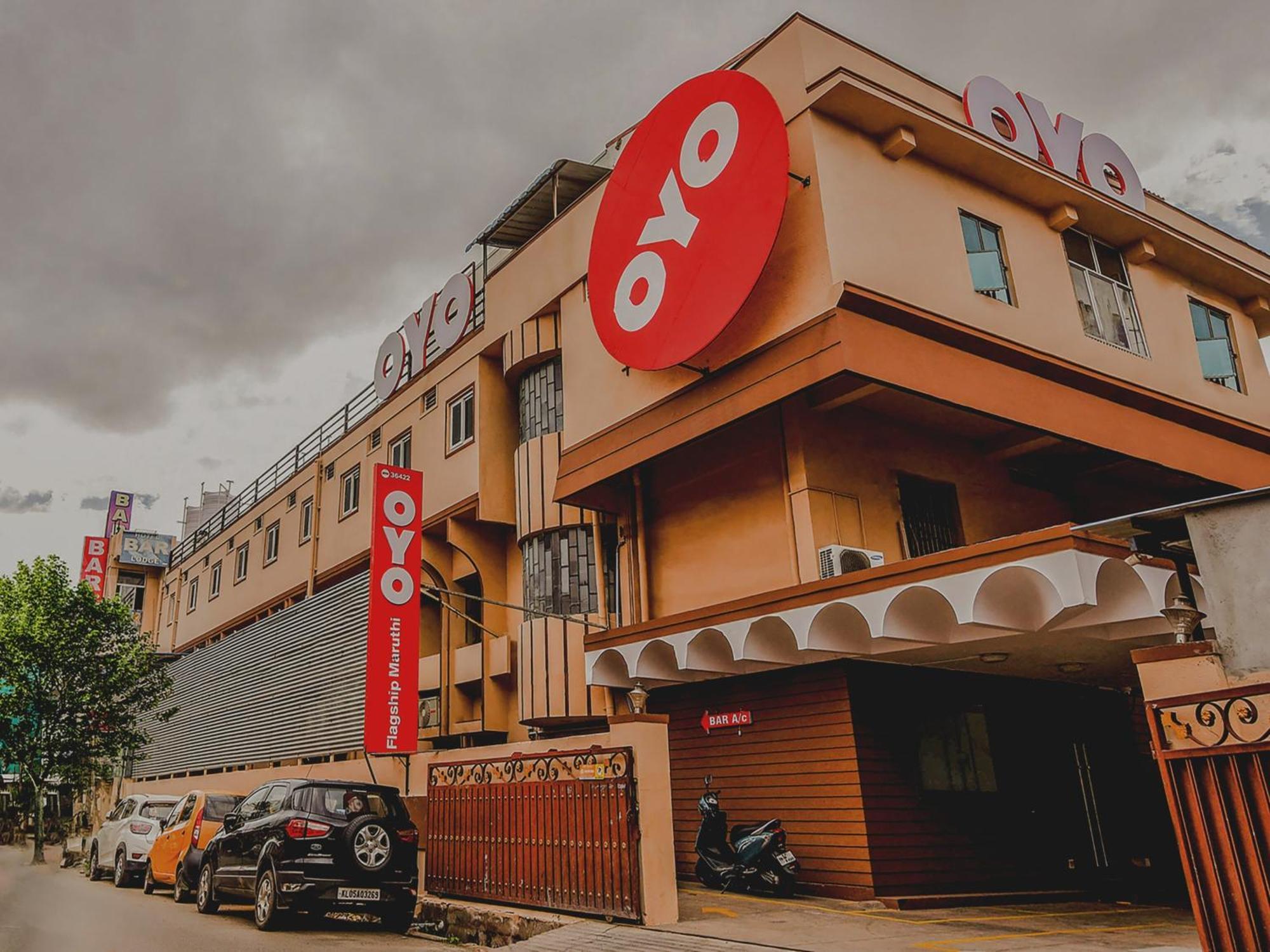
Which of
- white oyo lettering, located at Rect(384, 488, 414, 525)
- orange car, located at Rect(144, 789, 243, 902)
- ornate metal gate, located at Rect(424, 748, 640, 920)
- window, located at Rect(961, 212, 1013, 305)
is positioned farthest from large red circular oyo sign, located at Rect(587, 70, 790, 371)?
orange car, located at Rect(144, 789, 243, 902)

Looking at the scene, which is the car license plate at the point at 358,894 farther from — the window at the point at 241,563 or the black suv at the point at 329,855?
the window at the point at 241,563

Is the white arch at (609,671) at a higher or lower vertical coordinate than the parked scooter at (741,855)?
higher

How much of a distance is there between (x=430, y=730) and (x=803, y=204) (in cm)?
1330

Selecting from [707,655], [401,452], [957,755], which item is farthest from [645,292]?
[401,452]

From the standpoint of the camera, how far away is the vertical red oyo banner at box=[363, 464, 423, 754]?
16125mm

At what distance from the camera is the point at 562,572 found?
16984mm

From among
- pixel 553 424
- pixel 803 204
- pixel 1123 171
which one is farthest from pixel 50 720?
pixel 1123 171

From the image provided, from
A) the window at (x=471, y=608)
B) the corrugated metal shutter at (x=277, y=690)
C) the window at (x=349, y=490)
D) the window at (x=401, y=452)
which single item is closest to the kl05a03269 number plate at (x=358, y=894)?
the window at (x=471, y=608)

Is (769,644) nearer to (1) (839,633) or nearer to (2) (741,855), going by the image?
(1) (839,633)

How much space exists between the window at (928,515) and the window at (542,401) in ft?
21.2

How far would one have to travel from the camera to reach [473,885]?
469 inches

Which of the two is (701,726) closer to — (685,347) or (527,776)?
(527,776)

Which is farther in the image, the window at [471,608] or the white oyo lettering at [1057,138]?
the window at [471,608]

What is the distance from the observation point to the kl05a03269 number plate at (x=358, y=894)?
424 inches
